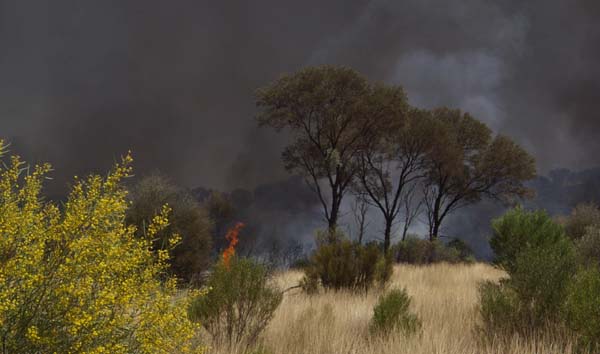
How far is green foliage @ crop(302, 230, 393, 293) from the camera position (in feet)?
38.1

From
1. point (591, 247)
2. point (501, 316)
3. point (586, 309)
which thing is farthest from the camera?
point (591, 247)

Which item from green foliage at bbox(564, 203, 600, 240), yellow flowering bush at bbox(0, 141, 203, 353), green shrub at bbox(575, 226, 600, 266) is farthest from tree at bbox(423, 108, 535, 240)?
yellow flowering bush at bbox(0, 141, 203, 353)

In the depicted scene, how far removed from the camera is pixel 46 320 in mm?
2900

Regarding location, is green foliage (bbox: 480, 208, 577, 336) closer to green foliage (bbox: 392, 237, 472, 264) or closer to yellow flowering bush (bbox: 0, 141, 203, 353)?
yellow flowering bush (bbox: 0, 141, 203, 353)

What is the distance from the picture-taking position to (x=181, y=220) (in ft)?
46.6

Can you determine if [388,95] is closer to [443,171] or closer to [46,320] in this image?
[443,171]

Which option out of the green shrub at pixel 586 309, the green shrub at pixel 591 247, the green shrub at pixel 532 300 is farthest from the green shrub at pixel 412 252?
the green shrub at pixel 586 309

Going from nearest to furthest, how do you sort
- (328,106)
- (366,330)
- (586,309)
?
(586,309) → (366,330) → (328,106)

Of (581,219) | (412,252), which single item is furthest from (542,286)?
(581,219)

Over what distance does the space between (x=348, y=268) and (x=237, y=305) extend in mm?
5865

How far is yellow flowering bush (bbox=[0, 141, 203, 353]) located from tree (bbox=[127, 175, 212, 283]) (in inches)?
412

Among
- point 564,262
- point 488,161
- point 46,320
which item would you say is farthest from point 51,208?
point 488,161

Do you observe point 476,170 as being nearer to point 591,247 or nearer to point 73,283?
point 591,247

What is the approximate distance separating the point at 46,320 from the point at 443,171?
100 feet
